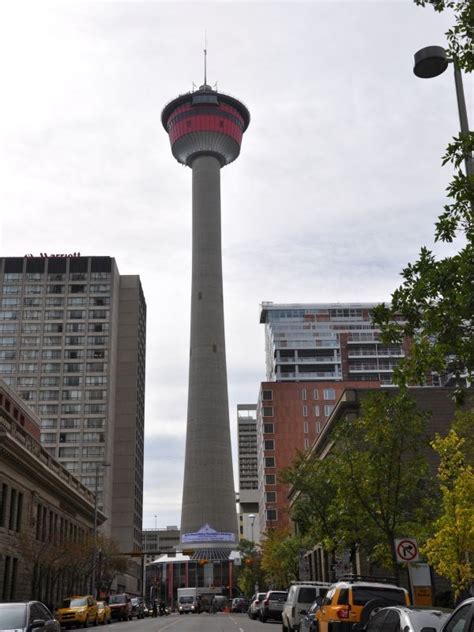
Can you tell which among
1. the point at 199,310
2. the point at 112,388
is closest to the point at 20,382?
the point at 112,388

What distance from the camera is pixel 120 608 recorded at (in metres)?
53.9

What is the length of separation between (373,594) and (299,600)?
10601 millimetres

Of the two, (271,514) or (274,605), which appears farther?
(271,514)

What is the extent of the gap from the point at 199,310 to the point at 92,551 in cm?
5255

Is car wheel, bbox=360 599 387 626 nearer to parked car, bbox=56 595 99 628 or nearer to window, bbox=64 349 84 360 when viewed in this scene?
parked car, bbox=56 595 99 628

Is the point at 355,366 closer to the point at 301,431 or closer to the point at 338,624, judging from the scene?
the point at 301,431

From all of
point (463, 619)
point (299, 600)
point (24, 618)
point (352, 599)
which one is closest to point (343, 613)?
point (352, 599)

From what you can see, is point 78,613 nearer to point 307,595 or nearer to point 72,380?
point 307,595

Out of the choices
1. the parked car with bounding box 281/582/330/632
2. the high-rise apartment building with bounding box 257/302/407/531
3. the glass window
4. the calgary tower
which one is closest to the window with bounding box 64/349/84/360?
the glass window

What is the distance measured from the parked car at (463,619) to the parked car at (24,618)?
940cm

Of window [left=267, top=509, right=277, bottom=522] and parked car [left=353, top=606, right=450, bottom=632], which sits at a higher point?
window [left=267, top=509, right=277, bottom=522]

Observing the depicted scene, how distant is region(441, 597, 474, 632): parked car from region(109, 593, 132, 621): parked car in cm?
4789

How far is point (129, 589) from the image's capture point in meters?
146

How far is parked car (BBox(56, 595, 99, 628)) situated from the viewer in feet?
129
